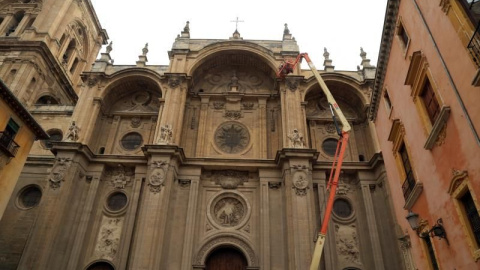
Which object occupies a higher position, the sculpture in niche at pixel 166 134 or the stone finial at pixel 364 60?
the stone finial at pixel 364 60

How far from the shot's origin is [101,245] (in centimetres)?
2012

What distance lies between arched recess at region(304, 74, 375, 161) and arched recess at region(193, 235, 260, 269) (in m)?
7.86

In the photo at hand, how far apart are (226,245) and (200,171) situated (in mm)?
4842

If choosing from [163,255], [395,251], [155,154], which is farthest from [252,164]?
[395,251]

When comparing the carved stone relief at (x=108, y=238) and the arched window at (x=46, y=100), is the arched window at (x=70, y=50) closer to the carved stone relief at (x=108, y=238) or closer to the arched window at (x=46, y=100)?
the arched window at (x=46, y=100)

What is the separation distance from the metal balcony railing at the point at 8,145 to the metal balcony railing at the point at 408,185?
59.0 ft

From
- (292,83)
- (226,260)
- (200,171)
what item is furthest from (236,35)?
(226,260)

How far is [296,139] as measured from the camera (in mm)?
21453

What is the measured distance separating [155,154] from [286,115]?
881 centimetres

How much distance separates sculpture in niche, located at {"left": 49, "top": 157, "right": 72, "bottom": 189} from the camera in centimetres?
2014

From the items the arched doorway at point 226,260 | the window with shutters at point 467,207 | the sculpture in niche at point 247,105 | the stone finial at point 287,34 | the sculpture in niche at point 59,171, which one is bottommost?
the window with shutters at point 467,207

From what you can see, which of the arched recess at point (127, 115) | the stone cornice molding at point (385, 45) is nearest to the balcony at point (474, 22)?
the stone cornice molding at point (385, 45)

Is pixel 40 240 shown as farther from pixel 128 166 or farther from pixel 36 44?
pixel 36 44

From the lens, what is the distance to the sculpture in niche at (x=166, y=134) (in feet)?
70.0
